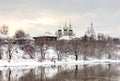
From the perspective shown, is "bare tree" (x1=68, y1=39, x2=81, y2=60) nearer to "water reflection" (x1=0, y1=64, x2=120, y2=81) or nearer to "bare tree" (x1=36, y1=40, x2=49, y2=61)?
"bare tree" (x1=36, y1=40, x2=49, y2=61)

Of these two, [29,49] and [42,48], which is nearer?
[42,48]

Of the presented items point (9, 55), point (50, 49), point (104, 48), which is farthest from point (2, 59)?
point (104, 48)

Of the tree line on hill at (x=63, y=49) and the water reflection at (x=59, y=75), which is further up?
the tree line on hill at (x=63, y=49)

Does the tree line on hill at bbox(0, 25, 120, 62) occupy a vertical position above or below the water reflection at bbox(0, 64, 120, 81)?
above

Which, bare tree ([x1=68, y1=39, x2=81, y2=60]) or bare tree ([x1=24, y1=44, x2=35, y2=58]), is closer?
bare tree ([x1=24, y1=44, x2=35, y2=58])

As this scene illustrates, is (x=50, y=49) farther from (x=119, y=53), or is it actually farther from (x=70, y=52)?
(x=119, y=53)

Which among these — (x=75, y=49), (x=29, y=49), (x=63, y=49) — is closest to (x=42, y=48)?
(x=29, y=49)

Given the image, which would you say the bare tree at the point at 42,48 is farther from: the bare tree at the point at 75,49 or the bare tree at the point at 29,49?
the bare tree at the point at 75,49

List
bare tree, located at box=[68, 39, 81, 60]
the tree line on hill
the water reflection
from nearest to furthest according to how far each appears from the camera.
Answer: the water reflection → the tree line on hill → bare tree, located at box=[68, 39, 81, 60]

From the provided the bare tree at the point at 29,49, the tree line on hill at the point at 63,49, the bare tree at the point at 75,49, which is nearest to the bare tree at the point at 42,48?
the tree line on hill at the point at 63,49

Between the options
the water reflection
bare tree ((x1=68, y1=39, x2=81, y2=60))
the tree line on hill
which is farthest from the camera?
bare tree ((x1=68, y1=39, x2=81, y2=60))

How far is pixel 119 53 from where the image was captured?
4313 inches

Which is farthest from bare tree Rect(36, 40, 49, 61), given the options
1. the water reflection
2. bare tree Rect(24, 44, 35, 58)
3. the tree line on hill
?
the water reflection

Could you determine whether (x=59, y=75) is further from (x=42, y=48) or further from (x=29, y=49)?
(x=29, y=49)
